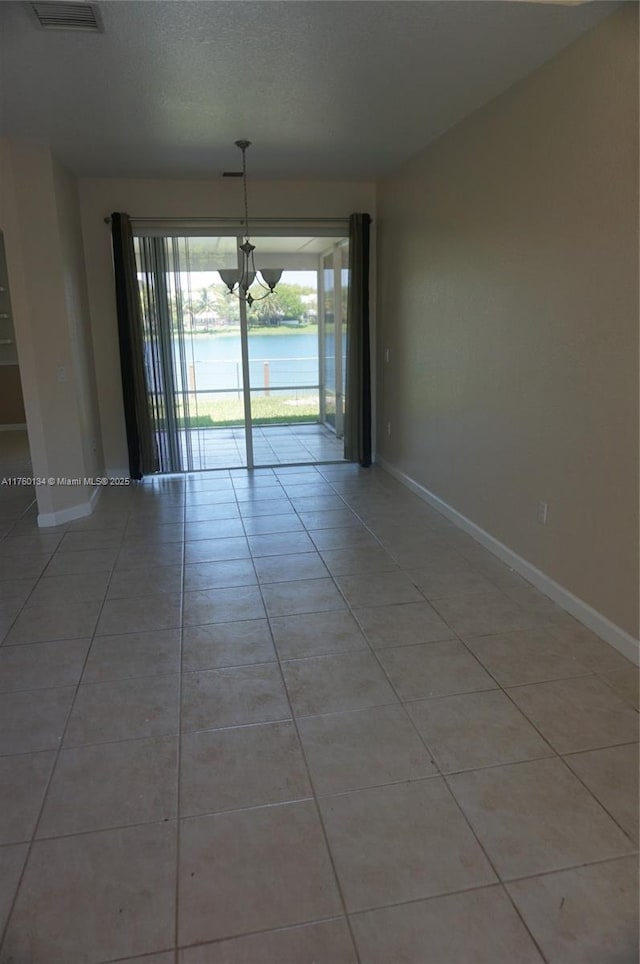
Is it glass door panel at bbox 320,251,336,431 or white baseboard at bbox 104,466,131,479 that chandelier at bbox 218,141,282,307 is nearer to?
glass door panel at bbox 320,251,336,431

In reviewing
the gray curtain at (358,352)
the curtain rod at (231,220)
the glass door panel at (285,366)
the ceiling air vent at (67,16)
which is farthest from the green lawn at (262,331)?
the ceiling air vent at (67,16)

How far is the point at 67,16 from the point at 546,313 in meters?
2.34

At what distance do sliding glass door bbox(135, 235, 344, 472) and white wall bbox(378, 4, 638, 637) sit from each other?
6.41 feet

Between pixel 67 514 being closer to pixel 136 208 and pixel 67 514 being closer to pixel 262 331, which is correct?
pixel 136 208

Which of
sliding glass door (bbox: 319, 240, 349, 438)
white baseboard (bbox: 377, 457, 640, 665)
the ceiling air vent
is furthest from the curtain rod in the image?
the ceiling air vent

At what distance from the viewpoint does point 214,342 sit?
18.9 feet

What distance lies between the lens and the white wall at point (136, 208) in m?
5.25

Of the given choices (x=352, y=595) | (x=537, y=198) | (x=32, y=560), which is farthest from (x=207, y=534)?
(x=537, y=198)

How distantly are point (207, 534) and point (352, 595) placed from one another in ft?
4.57

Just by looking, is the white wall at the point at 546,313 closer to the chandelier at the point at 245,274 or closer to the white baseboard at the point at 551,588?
the white baseboard at the point at 551,588

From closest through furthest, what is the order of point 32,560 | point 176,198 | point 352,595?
1. point 352,595
2. point 32,560
3. point 176,198

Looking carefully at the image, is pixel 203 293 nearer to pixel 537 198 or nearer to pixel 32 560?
pixel 32 560

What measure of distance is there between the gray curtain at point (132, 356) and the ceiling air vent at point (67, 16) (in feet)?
9.33

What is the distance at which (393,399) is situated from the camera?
5.55 meters
